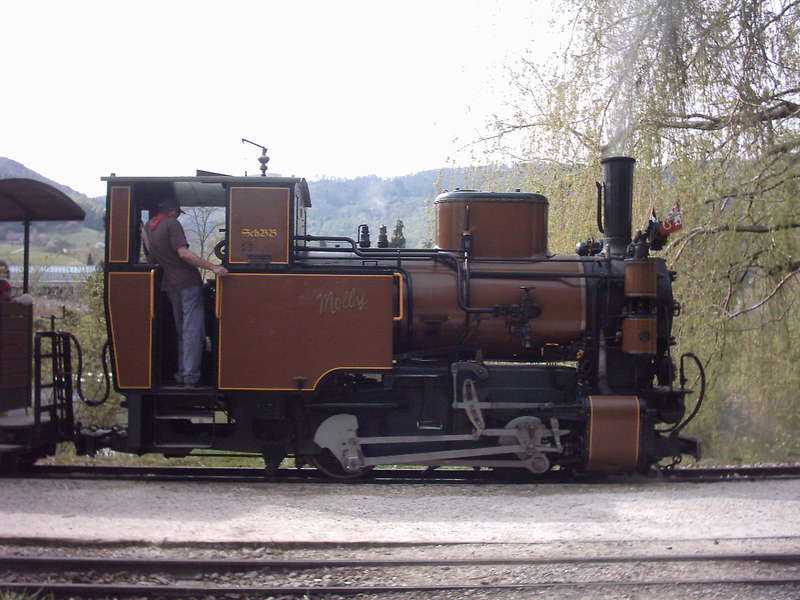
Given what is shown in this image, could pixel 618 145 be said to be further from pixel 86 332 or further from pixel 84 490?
pixel 86 332

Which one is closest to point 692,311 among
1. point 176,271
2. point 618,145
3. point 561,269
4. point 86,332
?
point 618,145

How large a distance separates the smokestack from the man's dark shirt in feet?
13.6

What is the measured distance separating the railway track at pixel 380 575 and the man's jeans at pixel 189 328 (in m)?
2.31

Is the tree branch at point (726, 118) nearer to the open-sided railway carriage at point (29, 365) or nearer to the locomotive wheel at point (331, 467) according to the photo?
the locomotive wheel at point (331, 467)

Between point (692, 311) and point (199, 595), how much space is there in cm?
766

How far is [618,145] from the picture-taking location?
10453 millimetres

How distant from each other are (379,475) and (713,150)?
592 cm

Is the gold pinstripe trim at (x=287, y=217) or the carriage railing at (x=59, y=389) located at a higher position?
the gold pinstripe trim at (x=287, y=217)

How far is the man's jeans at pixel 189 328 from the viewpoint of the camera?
712cm

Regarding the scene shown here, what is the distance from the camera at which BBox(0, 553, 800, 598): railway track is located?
189 inches

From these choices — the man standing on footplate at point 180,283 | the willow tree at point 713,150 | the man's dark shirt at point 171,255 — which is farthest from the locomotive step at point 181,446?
the willow tree at point 713,150

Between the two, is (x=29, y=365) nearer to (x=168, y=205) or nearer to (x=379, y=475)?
(x=168, y=205)

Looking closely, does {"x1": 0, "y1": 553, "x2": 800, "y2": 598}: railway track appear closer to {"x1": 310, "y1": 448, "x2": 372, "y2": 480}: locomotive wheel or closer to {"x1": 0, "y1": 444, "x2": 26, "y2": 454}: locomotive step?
{"x1": 0, "y1": 444, "x2": 26, "y2": 454}: locomotive step

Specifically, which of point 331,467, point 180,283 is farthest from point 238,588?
point 180,283
